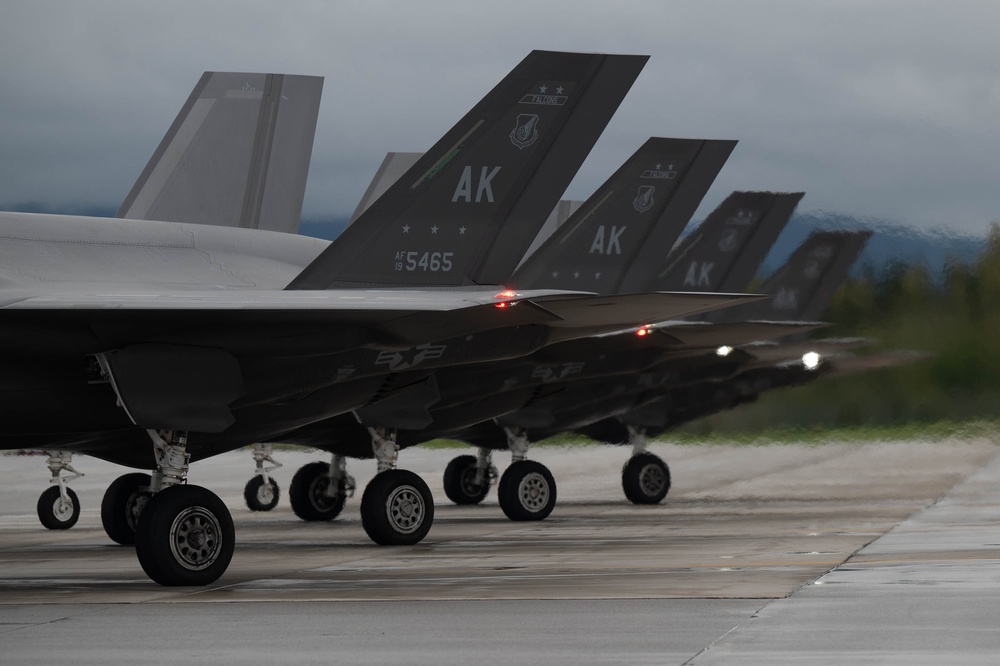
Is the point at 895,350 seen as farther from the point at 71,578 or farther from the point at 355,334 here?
the point at 71,578

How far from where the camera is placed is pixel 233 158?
17344 mm

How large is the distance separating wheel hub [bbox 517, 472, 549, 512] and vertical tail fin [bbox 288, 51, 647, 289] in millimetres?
5910

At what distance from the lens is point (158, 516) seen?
10234mm

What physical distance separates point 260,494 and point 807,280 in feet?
37.3

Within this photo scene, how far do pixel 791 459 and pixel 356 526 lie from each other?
8391mm

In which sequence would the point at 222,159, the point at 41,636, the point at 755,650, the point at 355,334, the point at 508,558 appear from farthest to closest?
the point at 222,159
the point at 508,558
the point at 355,334
the point at 41,636
the point at 755,650

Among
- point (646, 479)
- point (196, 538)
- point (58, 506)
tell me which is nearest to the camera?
point (196, 538)

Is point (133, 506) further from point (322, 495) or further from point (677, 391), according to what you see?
point (677, 391)

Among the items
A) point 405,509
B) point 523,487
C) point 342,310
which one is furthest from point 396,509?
point 523,487

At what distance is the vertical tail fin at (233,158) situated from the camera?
1673 cm

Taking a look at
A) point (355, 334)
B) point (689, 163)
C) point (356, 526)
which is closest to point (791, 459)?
point (689, 163)

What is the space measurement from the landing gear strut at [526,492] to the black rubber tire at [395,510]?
14.4ft

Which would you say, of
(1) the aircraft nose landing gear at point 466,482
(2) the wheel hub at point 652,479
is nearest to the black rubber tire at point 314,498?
(1) the aircraft nose landing gear at point 466,482

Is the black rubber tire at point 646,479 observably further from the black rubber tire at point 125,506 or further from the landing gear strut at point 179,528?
the landing gear strut at point 179,528
